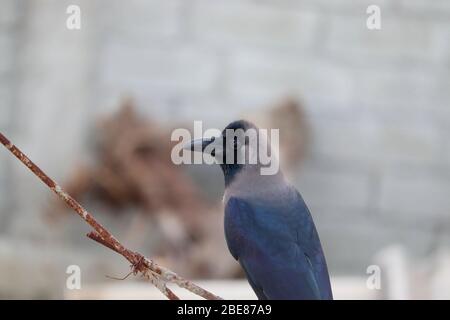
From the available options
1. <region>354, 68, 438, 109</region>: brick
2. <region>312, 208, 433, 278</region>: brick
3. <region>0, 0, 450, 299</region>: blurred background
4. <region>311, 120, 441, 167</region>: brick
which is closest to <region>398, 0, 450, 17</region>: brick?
<region>0, 0, 450, 299</region>: blurred background

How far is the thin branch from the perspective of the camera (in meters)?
0.50

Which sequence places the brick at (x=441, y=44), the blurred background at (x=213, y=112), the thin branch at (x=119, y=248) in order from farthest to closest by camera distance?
1. the brick at (x=441, y=44)
2. the blurred background at (x=213, y=112)
3. the thin branch at (x=119, y=248)

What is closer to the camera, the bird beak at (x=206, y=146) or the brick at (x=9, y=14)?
the bird beak at (x=206, y=146)

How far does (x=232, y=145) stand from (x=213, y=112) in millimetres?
1906

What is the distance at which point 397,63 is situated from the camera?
2.50m

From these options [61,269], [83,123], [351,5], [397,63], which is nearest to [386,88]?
[397,63]

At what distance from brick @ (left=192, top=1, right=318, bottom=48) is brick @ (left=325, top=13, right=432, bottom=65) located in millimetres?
72

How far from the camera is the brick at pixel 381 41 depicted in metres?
2.48

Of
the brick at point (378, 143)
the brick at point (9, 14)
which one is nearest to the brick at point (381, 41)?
the brick at point (378, 143)

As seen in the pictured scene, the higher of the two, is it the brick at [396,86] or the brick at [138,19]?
the brick at [138,19]

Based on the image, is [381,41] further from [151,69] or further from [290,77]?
[151,69]

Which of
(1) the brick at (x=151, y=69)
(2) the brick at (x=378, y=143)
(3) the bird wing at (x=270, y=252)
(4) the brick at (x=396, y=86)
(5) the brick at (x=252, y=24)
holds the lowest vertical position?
(2) the brick at (x=378, y=143)

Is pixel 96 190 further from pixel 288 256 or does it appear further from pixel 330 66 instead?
pixel 288 256

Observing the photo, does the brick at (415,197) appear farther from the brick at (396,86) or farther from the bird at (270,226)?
the bird at (270,226)
